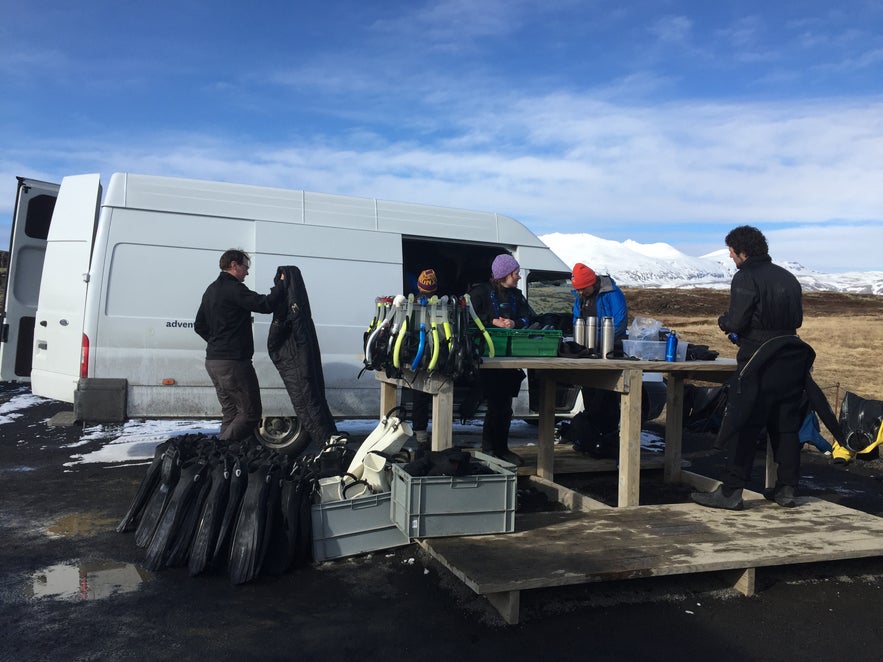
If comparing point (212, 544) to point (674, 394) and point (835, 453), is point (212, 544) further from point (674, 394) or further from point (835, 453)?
point (835, 453)

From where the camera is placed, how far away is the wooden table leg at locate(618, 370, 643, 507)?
4828 mm

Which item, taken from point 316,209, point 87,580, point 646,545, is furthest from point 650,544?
point 316,209

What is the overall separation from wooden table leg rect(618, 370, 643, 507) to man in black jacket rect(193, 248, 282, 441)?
2.97 metres

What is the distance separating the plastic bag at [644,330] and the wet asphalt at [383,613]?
1762 millimetres

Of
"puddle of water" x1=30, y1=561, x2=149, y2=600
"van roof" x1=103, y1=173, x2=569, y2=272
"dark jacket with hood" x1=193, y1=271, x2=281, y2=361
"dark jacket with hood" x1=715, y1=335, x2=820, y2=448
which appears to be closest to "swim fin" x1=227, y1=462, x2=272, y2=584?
"puddle of water" x1=30, y1=561, x2=149, y2=600

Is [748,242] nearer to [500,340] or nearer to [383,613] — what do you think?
Result: [500,340]

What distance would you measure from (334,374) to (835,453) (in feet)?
17.5

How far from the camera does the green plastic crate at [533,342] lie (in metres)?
4.86

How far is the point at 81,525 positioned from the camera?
189 inches

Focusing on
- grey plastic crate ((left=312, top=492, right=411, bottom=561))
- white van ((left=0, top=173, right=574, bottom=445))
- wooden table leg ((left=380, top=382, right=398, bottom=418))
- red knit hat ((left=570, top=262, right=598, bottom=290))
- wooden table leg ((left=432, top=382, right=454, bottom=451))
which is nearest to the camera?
grey plastic crate ((left=312, top=492, right=411, bottom=561))

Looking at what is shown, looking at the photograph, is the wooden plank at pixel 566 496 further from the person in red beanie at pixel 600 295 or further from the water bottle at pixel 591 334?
the person in red beanie at pixel 600 295

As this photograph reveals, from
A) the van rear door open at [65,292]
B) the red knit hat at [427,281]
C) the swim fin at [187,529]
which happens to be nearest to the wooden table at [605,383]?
the swim fin at [187,529]

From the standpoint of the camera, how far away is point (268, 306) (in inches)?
237

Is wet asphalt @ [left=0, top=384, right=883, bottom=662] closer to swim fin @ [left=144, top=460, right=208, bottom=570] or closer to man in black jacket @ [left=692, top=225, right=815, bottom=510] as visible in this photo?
swim fin @ [left=144, top=460, right=208, bottom=570]
